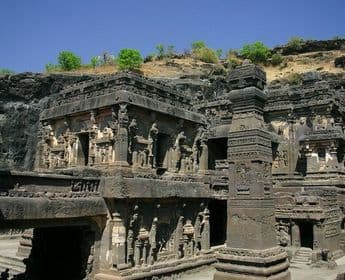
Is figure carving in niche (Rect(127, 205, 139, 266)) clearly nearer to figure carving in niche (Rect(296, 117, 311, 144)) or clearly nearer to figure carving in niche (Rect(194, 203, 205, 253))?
figure carving in niche (Rect(194, 203, 205, 253))

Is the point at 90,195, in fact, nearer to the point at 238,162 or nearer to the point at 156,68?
the point at 238,162

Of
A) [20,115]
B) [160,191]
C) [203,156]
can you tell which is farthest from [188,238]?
[20,115]

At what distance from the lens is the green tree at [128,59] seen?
41.1 meters

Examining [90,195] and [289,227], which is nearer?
[90,195]

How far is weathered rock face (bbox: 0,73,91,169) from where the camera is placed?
2323 cm

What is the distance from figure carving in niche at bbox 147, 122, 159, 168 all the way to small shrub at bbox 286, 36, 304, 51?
138 ft

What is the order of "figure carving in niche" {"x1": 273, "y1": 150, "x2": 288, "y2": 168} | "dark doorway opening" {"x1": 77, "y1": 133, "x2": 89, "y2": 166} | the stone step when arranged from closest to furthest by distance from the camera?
the stone step, "dark doorway opening" {"x1": 77, "y1": 133, "x2": 89, "y2": 166}, "figure carving in niche" {"x1": 273, "y1": 150, "x2": 288, "y2": 168}

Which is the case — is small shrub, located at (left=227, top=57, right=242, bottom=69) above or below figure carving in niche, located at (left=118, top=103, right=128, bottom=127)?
above

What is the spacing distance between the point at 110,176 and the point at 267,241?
5.85 m

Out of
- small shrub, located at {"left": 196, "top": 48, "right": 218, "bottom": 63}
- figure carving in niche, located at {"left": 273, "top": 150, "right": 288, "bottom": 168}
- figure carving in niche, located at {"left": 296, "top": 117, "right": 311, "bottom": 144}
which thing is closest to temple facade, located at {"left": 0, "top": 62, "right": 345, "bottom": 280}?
figure carving in niche, located at {"left": 296, "top": 117, "right": 311, "bottom": 144}

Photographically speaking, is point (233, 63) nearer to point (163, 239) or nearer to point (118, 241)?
point (163, 239)

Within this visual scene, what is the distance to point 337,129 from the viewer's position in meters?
20.2

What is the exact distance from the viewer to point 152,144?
Result: 14.7m

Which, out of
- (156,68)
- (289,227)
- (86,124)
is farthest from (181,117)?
(156,68)
